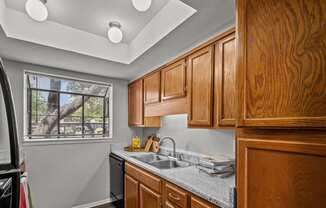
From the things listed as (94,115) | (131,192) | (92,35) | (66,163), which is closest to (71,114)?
(94,115)

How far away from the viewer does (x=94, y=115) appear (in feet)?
10.3

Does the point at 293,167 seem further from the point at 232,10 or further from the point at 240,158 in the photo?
the point at 232,10

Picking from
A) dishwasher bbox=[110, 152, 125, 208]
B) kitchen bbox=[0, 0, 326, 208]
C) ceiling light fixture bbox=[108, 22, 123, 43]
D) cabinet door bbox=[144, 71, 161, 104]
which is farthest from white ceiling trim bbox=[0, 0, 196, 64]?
dishwasher bbox=[110, 152, 125, 208]

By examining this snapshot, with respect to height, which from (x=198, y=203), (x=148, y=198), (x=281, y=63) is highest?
(x=281, y=63)

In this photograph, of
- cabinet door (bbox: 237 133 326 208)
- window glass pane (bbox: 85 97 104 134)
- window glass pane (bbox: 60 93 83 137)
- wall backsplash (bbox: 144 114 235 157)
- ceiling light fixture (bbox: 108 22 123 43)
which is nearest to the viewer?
cabinet door (bbox: 237 133 326 208)

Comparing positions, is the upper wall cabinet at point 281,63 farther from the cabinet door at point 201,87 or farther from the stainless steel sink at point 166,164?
the stainless steel sink at point 166,164

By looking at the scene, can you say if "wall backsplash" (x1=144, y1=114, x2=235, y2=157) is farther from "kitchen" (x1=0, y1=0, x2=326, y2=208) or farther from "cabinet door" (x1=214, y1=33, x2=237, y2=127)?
"cabinet door" (x1=214, y1=33, x2=237, y2=127)

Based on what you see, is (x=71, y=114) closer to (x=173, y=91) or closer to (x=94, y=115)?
(x=94, y=115)

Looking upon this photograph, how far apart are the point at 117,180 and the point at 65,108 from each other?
1398 millimetres

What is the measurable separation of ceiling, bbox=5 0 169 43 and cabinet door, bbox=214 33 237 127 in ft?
2.08

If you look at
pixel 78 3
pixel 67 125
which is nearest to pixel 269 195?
pixel 78 3

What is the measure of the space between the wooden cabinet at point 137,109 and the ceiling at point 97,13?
1.13 metres

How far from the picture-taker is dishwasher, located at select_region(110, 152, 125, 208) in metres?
2.58

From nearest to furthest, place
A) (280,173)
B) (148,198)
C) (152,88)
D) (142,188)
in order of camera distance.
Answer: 1. (280,173)
2. (148,198)
3. (142,188)
4. (152,88)
